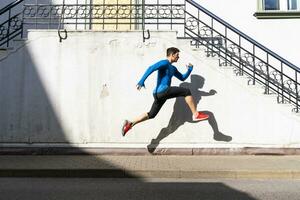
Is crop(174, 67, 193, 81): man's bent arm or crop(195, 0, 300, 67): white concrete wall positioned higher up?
crop(195, 0, 300, 67): white concrete wall

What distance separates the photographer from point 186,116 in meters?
10.2

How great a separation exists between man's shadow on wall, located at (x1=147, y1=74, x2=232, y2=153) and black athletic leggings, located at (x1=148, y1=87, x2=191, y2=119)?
2.28ft

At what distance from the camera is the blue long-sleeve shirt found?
9.44 m

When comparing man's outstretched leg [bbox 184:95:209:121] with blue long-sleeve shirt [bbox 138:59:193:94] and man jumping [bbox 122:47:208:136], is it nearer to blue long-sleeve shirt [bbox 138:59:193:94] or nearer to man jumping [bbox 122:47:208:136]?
man jumping [bbox 122:47:208:136]

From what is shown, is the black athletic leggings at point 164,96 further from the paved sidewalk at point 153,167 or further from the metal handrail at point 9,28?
the metal handrail at point 9,28

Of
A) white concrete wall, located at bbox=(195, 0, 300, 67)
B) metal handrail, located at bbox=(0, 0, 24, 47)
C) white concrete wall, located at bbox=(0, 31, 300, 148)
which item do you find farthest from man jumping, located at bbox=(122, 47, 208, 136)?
metal handrail, located at bbox=(0, 0, 24, 47)

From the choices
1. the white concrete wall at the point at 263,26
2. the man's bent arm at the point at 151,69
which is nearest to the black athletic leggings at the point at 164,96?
the man's bent arm at the point at 151,69

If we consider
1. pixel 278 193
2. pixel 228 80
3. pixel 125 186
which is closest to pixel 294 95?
pixel 228 80

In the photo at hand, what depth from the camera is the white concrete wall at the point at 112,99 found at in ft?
33.1

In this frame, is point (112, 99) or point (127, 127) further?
point (112, 99)

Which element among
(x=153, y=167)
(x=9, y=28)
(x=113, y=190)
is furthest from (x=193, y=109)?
(x=9, y=28)

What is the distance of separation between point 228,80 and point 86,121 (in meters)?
3.42

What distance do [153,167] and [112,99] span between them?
2.49m

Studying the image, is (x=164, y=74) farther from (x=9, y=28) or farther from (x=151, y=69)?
(x=9, y=28)
